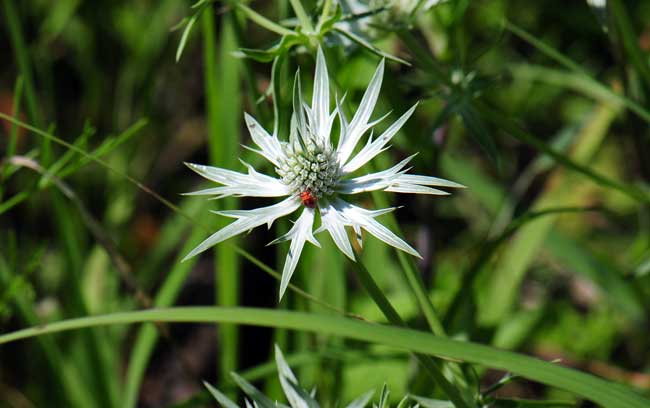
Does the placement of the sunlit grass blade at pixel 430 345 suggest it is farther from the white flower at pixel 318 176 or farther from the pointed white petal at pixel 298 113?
the pointed white petal at pixel 298 113

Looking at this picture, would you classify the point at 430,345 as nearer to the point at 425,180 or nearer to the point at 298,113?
the point at 425,180

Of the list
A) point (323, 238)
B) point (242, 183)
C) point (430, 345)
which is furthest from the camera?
point (323, 238)

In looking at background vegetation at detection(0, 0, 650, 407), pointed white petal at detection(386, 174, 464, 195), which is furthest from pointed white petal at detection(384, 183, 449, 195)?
background vegetation at detection(0, 0, 650, 407)

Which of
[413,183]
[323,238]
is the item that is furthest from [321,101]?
[323,238]

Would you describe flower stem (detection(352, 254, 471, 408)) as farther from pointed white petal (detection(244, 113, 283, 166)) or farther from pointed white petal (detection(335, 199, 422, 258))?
pointed white petal (detection(244, 113, 283, 166))

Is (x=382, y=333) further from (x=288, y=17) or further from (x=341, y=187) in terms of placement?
(x=288, y=17)

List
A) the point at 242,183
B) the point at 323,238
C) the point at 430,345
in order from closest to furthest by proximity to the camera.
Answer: the point at 430,345, the point at 242,183, the point at 323,238
